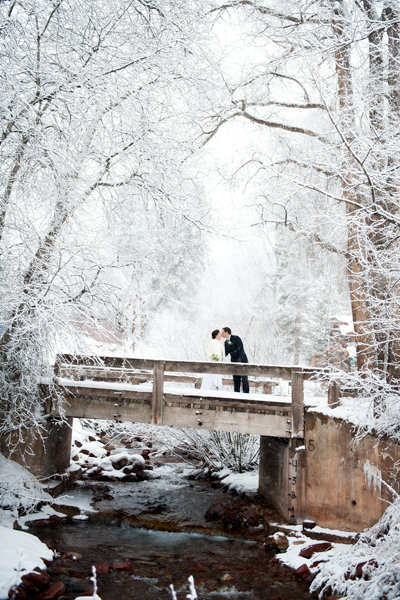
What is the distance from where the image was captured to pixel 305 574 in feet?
22.2

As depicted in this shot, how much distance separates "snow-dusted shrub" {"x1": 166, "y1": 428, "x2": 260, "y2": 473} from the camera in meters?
11.5

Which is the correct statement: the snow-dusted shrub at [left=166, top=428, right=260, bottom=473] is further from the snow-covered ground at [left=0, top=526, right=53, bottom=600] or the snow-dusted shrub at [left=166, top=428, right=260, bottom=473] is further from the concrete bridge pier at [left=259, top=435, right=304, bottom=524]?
the snow-covered ground at [left=0, top=526, right=53, bottom=600]

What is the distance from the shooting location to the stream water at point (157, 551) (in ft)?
20.6

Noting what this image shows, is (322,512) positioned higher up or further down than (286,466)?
further down

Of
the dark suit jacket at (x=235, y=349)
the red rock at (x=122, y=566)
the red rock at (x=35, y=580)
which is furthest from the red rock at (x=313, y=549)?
the dark suit jacket at (x=235, y=349)

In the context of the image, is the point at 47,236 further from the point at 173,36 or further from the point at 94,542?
the point at 94,542

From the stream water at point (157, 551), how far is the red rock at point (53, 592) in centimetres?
25

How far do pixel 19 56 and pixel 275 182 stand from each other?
198 inches

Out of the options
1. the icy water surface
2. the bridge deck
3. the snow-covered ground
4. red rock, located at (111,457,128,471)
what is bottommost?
the icy water surface

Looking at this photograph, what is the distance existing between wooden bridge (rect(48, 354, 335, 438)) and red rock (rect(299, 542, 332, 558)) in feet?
5.79

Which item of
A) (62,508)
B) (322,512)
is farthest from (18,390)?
(322,512)

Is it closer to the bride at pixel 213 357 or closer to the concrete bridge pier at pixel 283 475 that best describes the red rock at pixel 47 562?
the concrete bridge pier at pixel 283 475

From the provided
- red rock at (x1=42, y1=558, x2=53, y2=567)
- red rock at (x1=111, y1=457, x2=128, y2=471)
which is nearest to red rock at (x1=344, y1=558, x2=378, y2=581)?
red rock at (x1=42, y1=558, x2=53, y2=567)

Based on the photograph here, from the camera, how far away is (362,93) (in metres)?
7.76
